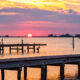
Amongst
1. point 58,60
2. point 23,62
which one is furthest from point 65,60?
point 23,62

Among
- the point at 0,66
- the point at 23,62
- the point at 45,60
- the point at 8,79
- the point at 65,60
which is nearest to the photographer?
the point at 0,66

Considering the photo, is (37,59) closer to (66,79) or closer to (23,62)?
(23,62)

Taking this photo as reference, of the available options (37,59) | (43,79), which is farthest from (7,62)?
(43,79)

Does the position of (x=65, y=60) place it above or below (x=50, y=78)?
above

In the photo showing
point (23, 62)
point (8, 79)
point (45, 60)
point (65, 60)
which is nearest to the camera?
point (23, 62)

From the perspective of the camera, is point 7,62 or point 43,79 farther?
point 43,79

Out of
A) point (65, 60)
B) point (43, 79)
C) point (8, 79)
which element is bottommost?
point (8, 79)

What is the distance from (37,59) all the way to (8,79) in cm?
1775

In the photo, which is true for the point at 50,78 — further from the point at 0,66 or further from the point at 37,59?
the point at 0,66

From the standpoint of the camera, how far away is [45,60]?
81.4 ft

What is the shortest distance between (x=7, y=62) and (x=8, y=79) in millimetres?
19368

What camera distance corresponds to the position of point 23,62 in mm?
22969

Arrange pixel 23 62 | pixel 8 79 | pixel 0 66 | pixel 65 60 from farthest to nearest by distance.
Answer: pixel 8 79 → pixel 65 60 → pixel 23 62 → pixel 0 66

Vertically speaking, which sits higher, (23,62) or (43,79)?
(23,62)
